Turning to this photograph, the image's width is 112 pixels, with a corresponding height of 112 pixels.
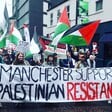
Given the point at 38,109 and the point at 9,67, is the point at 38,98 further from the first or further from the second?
the point at 9,67

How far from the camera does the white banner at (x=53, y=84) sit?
9141 mm

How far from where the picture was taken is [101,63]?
26.2 m

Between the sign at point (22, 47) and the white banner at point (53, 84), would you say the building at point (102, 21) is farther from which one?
the white banner at point (53, 84)

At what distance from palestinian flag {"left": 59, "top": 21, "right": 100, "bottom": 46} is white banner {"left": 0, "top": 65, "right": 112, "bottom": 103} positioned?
1.46m

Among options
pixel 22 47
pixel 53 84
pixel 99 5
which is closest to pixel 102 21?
pixel 99 5

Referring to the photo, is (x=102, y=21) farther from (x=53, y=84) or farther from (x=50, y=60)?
(x=53, y=84)

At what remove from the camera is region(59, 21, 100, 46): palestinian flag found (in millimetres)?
11258

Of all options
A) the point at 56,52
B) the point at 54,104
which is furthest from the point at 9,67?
the point at 56,52

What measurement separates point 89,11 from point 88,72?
66.0 ft

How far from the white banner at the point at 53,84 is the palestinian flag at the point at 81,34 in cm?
146

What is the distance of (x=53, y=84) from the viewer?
9.55m

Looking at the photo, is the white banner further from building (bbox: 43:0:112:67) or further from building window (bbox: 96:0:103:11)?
building window (bbox: 96:0:103:11)

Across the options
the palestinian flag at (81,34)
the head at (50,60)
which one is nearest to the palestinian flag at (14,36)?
the head at (50,60)

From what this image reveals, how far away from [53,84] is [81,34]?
2.24 m
